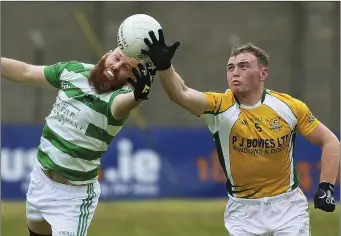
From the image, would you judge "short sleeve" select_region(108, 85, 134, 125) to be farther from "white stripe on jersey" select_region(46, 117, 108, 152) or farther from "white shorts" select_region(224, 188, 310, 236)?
"white shorts" select_region(224, 188, 310, 236)

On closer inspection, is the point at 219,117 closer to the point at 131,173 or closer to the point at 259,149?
the point at 259,149

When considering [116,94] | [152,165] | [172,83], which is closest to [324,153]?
[172,83]

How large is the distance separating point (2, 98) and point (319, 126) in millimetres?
17572

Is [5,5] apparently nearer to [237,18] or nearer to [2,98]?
[2,98]

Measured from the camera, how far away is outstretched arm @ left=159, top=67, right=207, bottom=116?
659cm

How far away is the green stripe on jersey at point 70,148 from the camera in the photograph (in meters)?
7.27

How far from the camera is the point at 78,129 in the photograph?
23.8ft

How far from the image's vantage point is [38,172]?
7.52 m

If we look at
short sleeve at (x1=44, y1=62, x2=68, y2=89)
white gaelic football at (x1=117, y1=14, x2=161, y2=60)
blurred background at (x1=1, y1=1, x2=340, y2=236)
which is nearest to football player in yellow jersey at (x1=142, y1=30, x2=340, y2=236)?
white gaelic football at (x1=117, y1=14, x2=161, y2=60)

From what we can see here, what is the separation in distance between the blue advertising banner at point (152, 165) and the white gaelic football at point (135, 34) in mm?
12190

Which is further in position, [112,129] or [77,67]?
[77,67]

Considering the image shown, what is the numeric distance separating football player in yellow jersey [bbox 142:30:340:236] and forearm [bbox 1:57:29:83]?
1.70m

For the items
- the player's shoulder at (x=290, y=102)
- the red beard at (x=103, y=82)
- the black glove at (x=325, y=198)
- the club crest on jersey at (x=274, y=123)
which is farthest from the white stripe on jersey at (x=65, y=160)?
the black glove at (x=325, y=198)

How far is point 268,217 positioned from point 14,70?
2.56 m
